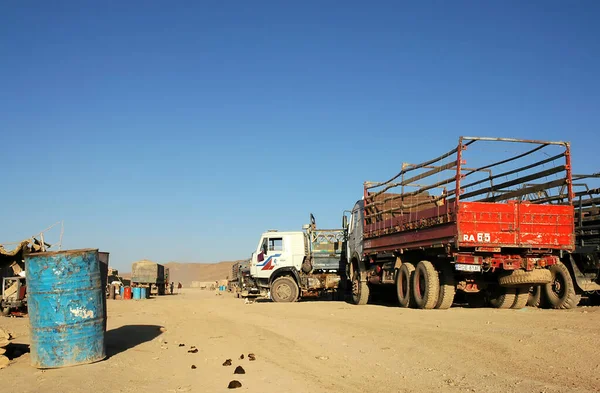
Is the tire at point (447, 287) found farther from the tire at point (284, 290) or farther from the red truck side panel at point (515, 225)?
the tire at point (284, 290)

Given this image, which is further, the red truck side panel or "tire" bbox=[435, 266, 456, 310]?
"tire" bbox=[435, 266, 456, 310]

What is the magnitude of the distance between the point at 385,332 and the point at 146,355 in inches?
166

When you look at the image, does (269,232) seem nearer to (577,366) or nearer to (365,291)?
(365,291)

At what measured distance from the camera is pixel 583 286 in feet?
44.3

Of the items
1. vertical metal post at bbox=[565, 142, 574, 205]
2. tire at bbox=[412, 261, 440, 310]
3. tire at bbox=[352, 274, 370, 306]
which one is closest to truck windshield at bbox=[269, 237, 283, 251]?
tire at bbox=[352, 274, 370, 306]

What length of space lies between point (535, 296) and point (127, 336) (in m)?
9.80

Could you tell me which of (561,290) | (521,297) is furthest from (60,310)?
(561,290)

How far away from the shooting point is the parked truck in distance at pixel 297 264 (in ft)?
72.5

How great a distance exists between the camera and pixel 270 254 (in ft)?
73.7

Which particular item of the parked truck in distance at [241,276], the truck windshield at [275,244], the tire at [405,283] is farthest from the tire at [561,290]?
the parked truck in distance at [241,276]

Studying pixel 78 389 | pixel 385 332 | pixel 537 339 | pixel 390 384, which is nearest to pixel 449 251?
pixel 385 332

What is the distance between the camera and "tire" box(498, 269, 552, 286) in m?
12.8

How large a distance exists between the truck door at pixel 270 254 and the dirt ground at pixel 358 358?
10225mm

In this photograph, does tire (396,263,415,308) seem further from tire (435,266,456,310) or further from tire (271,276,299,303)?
tire (271,276,299,303)
